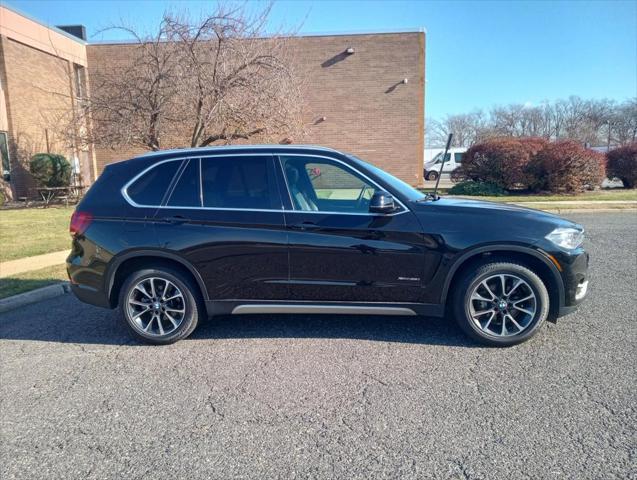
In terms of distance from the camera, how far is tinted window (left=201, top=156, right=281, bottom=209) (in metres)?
4.19

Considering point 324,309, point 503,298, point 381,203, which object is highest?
point 381,203

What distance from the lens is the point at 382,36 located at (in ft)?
68.3

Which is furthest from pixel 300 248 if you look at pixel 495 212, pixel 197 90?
pixel 197 90

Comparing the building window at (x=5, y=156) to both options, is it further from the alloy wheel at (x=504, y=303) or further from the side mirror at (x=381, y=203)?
the alloy wheel at (x=504, y=303)

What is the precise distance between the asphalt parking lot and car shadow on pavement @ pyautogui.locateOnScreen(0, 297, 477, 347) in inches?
1.0

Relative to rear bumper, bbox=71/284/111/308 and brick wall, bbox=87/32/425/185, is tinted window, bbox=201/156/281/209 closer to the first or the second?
rear bumper, bbox=71/284/111/308

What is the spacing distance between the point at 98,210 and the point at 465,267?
3.61m

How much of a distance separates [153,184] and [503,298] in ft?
11.6

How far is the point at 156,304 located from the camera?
4.25 meters

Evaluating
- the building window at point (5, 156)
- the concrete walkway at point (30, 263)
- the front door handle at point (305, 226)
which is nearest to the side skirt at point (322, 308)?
the front door handle at point (305, 226)

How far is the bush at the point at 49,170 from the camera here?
18062 millimetres

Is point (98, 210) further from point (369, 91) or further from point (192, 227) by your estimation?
point (369, 91)

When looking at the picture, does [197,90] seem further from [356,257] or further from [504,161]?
[504,161]

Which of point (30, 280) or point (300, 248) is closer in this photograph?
point (300, 248)
